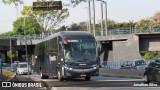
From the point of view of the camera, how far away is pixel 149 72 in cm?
2558

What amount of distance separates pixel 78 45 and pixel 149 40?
40.2 metres

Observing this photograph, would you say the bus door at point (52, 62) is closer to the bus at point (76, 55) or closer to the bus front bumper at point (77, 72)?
the bus at point (76, 55)

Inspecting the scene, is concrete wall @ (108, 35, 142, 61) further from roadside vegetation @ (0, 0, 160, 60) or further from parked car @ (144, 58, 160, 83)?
parked car @ (144, 58, 160, 83)

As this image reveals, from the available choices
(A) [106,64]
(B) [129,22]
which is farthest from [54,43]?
(B) [129,22]

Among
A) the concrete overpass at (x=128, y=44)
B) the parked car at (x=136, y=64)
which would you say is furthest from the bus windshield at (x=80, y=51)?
the concrete overpass at (x=128, y=44)

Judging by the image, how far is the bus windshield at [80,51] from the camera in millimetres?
27359

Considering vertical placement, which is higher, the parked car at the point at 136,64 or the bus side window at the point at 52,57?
the bus side window at the point at 52,57

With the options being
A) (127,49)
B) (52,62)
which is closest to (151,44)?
(127,49)

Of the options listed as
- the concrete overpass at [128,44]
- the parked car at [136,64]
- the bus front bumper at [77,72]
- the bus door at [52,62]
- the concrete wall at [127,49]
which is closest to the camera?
the bus front bumper at [77,72]

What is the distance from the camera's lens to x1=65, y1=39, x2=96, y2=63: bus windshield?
2736cm

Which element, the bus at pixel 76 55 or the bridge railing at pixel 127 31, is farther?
the bridge railing at pixel 127 31

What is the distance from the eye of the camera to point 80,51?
2747 centimetres

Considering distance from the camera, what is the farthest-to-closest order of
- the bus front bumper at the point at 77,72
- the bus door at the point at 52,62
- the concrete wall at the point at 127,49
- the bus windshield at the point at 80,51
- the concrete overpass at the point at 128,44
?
the concrete wall at the point at 127,49 → the concrete overpass at the point at 128,44 → the bus door at the point at 52,62 → the bus windshield at the point at 80,51 → the bus front bumper at the point at 77,72

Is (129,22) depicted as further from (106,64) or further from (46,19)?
(106,64)
